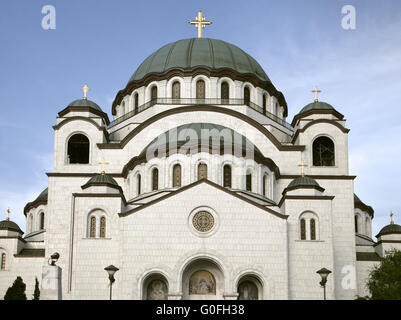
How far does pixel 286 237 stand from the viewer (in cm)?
3481

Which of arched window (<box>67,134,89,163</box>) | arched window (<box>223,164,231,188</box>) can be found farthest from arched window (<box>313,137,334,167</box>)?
arched window (<box>67,134,89,163</box>)

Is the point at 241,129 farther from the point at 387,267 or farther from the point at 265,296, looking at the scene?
the point at 387,267

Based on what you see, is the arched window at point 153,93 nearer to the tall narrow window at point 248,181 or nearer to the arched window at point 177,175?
the arched window at point 177,175

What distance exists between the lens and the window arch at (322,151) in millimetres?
43469

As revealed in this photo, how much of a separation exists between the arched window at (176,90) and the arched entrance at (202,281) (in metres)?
14.7

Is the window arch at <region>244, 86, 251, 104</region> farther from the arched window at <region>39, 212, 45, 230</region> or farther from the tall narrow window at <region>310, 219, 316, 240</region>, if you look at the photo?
the arched window at <region>39, 212, 45, 230</region>

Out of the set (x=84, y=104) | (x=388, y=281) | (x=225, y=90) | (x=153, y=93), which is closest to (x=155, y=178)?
(x=84, y=104)

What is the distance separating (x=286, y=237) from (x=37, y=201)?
21.5 meters

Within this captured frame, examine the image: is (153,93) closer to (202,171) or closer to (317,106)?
(202,171)

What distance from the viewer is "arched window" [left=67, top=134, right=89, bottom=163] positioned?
142 ft

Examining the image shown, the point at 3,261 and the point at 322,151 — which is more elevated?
the point at 322,151

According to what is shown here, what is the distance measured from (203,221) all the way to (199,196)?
4.06 feet

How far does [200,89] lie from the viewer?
4669 cm

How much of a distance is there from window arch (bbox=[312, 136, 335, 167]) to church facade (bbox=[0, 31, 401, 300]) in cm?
9
